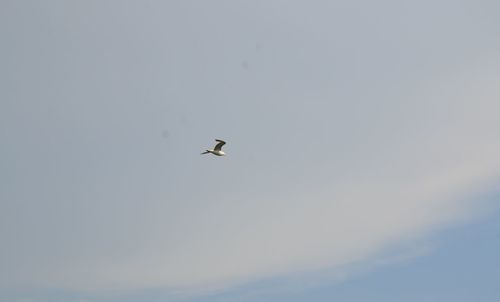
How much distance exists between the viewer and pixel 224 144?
130m
